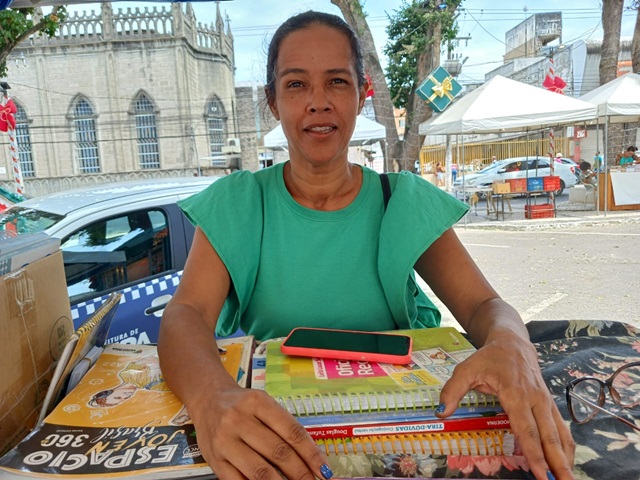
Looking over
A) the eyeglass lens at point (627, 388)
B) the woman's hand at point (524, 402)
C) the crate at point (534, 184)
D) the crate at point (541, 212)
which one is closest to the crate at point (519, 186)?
the crate at point (534, 184)

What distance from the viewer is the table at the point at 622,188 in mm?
11625

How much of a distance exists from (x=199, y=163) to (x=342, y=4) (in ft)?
66.9

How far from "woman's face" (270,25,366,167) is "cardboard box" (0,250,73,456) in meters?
0.66

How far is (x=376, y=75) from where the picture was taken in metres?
9.88

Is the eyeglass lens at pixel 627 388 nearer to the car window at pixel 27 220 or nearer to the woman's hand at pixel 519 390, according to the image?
the woman's hand at pixel 519 390

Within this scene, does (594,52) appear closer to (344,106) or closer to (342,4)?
(342,4)

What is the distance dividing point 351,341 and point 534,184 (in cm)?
1173

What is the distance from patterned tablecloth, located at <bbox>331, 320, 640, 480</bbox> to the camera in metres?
0.70

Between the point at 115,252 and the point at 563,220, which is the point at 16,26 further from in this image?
the point at 563,220

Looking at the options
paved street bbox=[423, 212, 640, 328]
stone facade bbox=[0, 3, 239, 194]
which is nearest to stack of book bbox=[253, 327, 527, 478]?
paved street bbox=[423, 212, 640, 328]

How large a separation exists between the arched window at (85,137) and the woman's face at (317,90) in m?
30.0

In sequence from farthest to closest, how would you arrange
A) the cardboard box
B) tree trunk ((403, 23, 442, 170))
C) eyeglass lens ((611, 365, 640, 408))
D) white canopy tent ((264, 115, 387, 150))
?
1. tree trunk ((403, 23, 442, 170))
2. white canopy tent ((264, 115, 387, 150))
3. eyeglass lens ((611, 365, 640, 408))
4. the cardboard box

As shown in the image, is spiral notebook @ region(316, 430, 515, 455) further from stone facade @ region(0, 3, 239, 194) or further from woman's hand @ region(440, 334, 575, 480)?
stone facade @ region(0, 3, 239, 194)

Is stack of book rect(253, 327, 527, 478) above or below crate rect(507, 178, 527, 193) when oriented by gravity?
above
